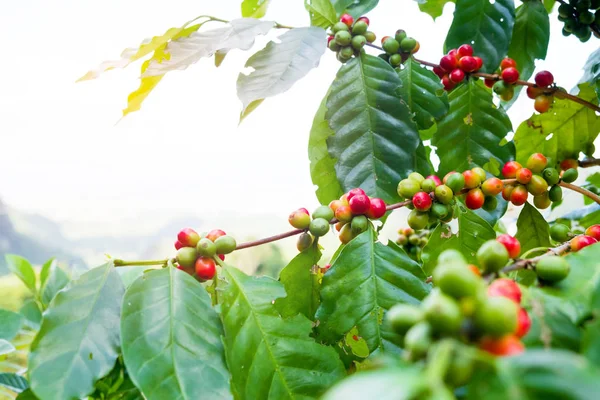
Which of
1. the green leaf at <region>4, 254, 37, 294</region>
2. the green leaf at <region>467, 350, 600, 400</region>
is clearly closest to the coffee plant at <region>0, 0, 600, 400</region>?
the green leaf at <region>467, 350, 600, 400</region>

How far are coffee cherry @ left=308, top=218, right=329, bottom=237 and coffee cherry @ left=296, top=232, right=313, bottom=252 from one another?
29 mm

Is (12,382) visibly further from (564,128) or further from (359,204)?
(564,128)

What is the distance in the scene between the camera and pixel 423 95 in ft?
2.50

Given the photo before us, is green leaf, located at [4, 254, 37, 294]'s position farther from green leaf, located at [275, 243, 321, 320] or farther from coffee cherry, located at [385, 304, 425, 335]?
coffee cherry, located at [385, 304, 425, 335]

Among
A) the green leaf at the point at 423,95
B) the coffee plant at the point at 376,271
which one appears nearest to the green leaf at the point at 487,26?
the coffee plant at the point at 376,271

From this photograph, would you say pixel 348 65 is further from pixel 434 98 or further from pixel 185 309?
pixel 185 309

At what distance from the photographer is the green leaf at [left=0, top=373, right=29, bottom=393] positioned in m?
0.67

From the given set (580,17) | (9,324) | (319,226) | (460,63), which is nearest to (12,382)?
(9,324)

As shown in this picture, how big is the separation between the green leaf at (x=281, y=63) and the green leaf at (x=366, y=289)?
21 centimetres

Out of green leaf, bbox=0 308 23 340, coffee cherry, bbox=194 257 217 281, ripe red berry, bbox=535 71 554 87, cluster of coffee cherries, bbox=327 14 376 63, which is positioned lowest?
green leaf, bbox=0 308 23 340

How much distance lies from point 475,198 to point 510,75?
0.27 meters

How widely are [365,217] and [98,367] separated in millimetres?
331

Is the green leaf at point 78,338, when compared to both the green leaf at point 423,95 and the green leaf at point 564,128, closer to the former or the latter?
the green leaf at point 423,95

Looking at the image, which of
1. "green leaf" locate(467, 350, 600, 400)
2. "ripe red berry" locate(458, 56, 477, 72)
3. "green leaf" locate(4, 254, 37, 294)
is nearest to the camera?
"green leaf" locate(467, 350, 600, 400)
